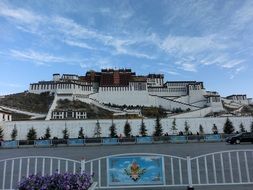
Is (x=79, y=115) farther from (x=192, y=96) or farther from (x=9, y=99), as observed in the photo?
(x=192, y=96)

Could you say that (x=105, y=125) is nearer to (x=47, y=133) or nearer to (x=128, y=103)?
(x=47, y=133)

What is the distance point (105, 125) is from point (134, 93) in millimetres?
37292

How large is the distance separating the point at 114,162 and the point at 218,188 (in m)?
2.67

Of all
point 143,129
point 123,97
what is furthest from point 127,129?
point 123,97

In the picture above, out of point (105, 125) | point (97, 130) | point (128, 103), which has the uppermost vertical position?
point (128, 103)

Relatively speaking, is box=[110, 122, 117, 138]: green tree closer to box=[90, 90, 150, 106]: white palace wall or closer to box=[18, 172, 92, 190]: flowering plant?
box=[90, 90, 150, 106]: white palace wall

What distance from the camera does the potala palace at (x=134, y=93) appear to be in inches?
3757

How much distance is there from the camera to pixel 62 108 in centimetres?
8700

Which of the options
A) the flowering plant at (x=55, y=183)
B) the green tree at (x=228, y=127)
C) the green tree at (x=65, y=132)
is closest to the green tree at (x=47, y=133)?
the green tree at (x=65, y=132)

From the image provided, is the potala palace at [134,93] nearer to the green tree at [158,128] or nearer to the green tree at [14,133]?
the green tree at [14,133]

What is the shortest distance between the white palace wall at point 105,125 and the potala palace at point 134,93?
21.1 m

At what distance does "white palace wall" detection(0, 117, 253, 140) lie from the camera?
62656 millimetres

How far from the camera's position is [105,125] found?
6469cm

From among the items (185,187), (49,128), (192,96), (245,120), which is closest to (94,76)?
(192,96)
